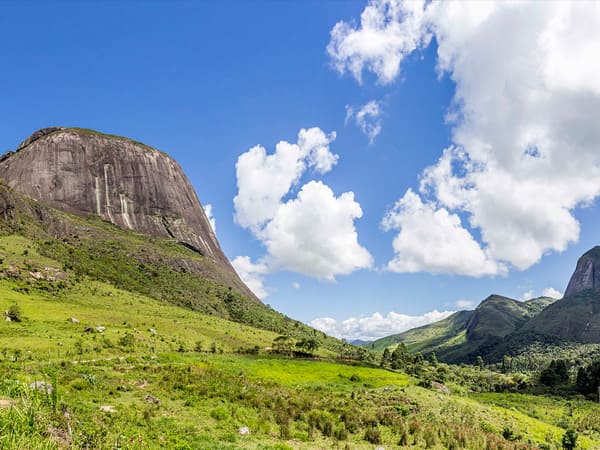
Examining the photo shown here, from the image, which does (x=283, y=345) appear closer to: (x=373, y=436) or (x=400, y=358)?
(x=400, y=358)

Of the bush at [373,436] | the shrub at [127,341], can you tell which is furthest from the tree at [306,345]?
the bush at [373,436]

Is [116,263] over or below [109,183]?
below

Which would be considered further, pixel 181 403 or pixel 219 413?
pixel 181 403

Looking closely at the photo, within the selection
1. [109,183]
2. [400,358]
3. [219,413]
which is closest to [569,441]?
[219,413]

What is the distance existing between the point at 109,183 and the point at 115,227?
2683 centimetres

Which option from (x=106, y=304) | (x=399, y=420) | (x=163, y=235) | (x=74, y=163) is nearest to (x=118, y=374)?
(x=399, y=420)

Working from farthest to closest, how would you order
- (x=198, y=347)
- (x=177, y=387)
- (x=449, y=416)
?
(x=198, y=347) → (x=449, y=416) → (x=177, y=387)

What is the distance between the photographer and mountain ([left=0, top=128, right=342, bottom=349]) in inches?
3883

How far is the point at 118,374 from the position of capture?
29.3m

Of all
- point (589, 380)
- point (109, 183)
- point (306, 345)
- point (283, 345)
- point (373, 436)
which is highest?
point (109, 183)

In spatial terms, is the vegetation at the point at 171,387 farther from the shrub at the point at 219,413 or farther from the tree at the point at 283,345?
the tree at the point at 283,345

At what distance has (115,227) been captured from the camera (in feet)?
484

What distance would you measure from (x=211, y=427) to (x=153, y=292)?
94.9 m

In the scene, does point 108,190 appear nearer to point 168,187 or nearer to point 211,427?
point 168,187
